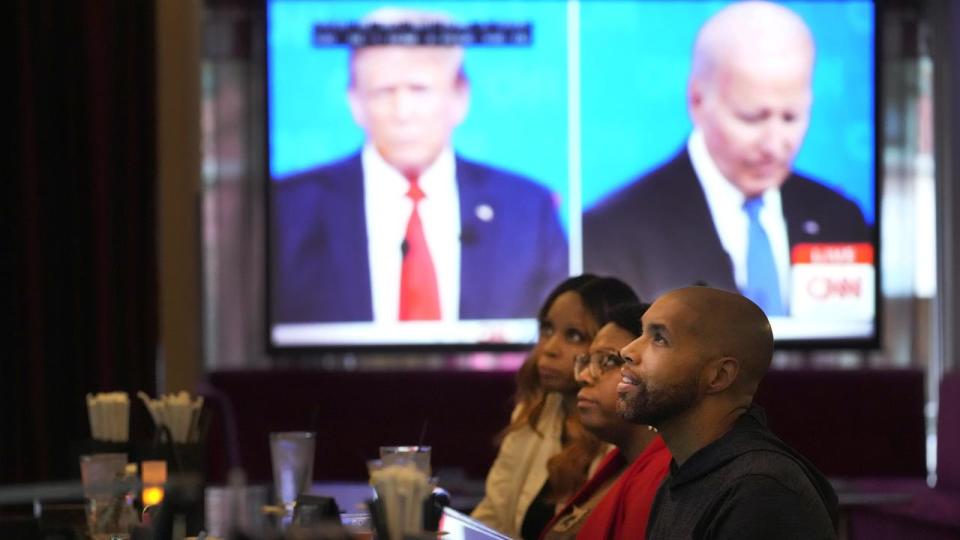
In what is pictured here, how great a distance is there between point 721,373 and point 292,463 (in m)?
1.14

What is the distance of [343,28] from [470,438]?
1743 mm

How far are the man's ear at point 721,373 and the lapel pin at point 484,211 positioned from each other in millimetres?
3820

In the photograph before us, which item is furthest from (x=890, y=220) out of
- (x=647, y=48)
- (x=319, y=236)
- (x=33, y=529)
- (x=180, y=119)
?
(x=33, y=529)

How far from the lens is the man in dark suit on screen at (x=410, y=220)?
5750mm

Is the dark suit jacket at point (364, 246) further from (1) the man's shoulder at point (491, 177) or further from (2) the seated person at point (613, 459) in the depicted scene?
(2) the seated person at point (613, 459)

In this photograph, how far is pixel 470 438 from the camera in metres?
5.45

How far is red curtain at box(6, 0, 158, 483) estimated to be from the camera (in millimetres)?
5453

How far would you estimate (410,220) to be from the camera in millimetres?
5773

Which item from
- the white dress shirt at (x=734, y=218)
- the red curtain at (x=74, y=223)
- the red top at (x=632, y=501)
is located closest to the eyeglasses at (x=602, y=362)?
the red top at (x=632, y=501)

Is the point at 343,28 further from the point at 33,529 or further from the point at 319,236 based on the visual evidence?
the point at 33,529

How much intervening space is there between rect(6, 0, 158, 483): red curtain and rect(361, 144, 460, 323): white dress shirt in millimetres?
893

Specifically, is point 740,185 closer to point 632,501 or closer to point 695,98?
point 695,98

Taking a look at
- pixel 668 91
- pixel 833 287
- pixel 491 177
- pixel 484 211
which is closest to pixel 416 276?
pixel 484 211

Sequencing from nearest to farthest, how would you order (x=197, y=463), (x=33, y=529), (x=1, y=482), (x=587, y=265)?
(x=33, y=529) < (x=197, y=463) < (x=1, y=482) < (x=587, y=265)
